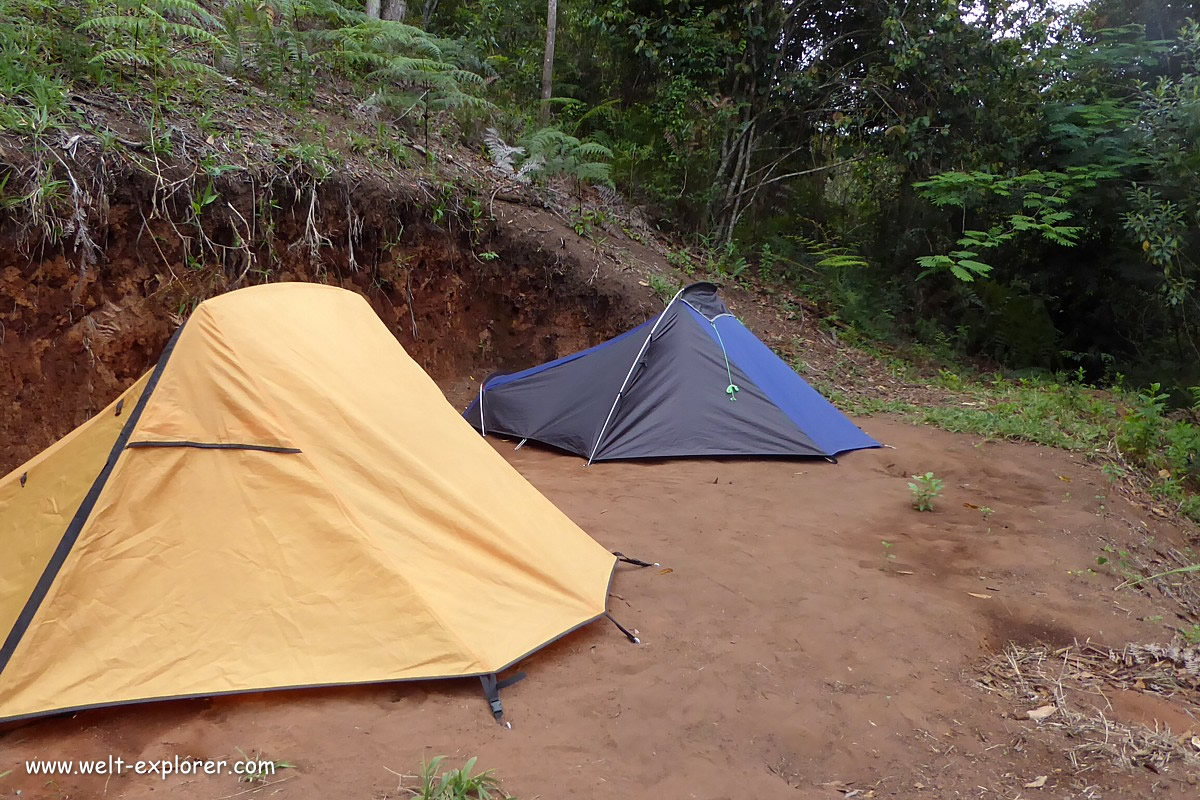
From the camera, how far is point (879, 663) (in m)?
3.48

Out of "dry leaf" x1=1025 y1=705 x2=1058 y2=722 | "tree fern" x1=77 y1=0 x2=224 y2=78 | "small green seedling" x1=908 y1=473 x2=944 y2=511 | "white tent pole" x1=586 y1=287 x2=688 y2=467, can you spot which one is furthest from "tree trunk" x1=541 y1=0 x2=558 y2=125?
"dry leaf" x1=1025 y1=705 x2=1058 y2=722

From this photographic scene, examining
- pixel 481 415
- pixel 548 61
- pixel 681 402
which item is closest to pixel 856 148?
pixel 548 61

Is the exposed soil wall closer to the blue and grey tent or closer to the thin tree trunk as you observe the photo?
the blue and grey tent

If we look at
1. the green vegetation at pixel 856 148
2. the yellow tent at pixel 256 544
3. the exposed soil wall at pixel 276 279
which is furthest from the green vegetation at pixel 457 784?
the green vegetation at pixel 856 148

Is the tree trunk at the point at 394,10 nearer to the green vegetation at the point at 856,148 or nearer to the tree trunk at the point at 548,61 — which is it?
the green vegetation at the point at 856,148

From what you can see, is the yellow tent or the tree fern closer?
the yellow tent

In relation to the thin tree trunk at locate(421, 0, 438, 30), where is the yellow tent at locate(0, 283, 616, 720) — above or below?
below

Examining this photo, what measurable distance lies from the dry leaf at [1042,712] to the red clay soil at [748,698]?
6cm

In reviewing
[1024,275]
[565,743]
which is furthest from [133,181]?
[1024,275]

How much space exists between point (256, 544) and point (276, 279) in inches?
160

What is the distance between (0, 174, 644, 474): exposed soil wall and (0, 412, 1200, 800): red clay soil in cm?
319

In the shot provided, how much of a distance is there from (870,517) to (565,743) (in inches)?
135

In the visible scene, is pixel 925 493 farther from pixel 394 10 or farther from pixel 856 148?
pixel 394 10

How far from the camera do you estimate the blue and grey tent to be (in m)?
6.78
